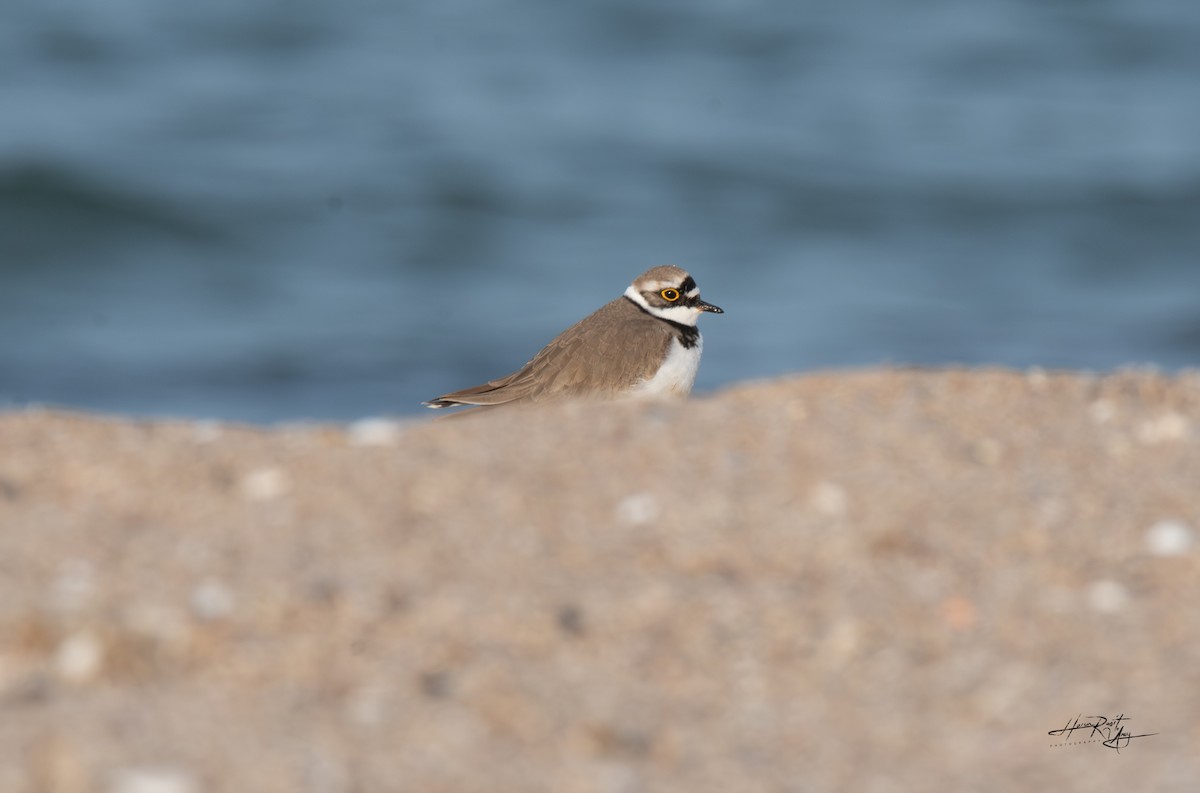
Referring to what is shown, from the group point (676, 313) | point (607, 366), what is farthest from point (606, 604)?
point (676, 313)

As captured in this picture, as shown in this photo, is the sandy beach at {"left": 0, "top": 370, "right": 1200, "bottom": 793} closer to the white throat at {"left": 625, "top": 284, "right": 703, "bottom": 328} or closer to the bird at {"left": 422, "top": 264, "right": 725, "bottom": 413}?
the bird at {"left": 422, "top": 264, "right": 725, "bottom": 413}

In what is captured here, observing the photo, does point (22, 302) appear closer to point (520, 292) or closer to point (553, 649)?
point (520, 292)

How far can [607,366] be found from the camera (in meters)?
6.61

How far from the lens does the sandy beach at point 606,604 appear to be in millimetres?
3029

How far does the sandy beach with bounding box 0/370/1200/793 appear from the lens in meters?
3.03

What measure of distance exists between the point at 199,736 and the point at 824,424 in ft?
6.77

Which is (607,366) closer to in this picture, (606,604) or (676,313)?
(676,313)

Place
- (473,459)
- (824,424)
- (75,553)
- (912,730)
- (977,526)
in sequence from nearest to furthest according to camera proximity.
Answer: (912,730) < (75,553) < (977,526) < (473,459) < (824,424)

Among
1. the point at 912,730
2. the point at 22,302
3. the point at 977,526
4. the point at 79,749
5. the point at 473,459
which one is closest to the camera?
the point at 79,749

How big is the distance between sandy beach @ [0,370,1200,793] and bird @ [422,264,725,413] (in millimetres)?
1974

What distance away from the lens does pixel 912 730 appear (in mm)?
3170

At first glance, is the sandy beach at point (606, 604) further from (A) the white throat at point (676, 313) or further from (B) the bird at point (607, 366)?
(A) the white throat at point (676, 313)

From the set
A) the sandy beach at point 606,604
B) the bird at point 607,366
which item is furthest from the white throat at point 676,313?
the sandy beach at point 606,604

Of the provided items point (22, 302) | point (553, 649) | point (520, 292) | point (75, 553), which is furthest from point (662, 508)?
point (22, 302)
